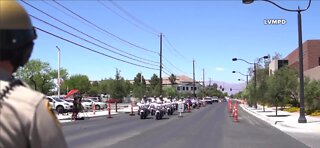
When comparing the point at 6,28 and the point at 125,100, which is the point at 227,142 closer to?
the point at 6,28

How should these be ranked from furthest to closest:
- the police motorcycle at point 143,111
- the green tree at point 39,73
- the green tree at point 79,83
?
the green tree at point 79,83 → the green tree at point 39,73 → the police motorcycle at point 143,111

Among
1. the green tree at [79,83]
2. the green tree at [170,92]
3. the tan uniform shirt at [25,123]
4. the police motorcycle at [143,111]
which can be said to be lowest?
the police motorcycle at [143,111]

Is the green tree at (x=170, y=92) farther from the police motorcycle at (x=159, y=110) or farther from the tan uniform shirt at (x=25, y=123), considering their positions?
the tan uniform shirt at (x=25, y=123)

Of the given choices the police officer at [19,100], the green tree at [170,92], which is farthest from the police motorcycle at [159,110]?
the green tree at [170,92]

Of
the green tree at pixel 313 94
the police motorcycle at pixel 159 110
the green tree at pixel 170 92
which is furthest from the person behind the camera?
the green tree at pixel 170 92

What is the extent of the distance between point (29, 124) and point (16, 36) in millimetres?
423

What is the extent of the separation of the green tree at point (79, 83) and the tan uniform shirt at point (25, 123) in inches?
4711

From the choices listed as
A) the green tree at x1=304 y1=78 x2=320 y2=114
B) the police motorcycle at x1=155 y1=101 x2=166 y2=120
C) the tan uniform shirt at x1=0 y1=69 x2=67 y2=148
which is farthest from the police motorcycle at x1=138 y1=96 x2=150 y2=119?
the tan uniform shirt at x1=0 y1=69 x2=67 y2=148

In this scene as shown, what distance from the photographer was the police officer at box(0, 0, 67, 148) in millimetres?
2064

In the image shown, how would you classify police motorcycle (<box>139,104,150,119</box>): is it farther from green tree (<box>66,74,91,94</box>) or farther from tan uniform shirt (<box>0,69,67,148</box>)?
green tree (<box>66,74,91,94</box>)

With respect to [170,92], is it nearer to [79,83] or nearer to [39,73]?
[79,83]

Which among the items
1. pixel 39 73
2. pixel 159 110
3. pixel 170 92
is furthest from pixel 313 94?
pixel 170 92

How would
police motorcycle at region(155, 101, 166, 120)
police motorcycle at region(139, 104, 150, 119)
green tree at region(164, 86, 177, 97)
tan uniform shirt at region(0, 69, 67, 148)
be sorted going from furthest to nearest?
1. green tree at region(164, 86, 177, 97)
2. police motorcycle at region(139, 104, 150, 119)
3. police motorcycle at region(155, 101, 166, 120)
4. tan uniform shirt at region(0, 69, 67, 148)

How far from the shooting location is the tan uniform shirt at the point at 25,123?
6.77 ft
